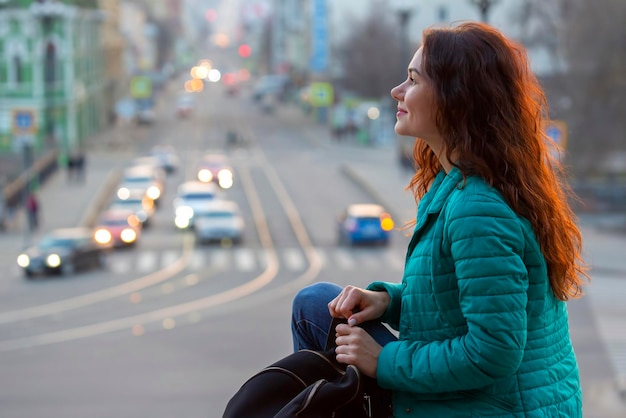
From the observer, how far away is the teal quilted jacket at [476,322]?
312cm

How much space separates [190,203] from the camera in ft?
153

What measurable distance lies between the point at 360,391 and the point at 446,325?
1.01 ft

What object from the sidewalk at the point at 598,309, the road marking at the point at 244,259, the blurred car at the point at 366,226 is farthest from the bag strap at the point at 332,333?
the blurred car at the point at 366,226

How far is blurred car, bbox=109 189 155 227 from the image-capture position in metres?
45.7

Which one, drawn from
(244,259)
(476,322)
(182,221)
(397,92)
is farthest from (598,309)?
(182,221)

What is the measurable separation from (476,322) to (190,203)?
43889mm

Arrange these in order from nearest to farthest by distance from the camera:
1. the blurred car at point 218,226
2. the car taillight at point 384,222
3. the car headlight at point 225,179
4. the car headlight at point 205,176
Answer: the car taillight at point 384,222 → the blurred car at point 218,226 → the car headlight at point 225,179 → the car headlight at point 205,176

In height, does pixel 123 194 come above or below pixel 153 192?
above

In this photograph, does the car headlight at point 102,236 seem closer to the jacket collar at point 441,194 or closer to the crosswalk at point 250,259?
the crosswalk at point 250,259

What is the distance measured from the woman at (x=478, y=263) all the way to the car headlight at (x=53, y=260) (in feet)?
103

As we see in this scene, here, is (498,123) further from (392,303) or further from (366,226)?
(366,226)

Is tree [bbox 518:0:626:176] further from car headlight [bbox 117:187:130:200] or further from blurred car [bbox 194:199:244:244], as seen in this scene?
car headlight [bbox 117:187:130:200]

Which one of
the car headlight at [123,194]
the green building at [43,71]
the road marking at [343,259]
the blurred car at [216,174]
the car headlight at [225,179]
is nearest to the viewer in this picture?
the road marking at [343,259]

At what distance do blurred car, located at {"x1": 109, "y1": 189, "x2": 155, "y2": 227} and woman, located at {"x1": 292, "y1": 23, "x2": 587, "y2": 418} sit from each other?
4186cm
